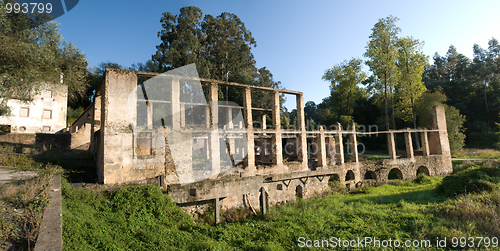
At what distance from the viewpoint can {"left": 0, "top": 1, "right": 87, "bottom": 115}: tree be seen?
36.3ft

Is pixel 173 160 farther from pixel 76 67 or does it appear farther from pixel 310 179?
pixel 76 67

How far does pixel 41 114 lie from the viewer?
21906 millimetres

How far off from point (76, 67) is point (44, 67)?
3.64 m

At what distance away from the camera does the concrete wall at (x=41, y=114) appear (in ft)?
67.7

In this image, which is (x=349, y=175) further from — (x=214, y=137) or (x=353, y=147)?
(x=214, y=137)

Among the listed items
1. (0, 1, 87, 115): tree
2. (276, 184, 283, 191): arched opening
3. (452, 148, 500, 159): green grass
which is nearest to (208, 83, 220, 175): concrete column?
(276, 184, 283, 191): arched opening

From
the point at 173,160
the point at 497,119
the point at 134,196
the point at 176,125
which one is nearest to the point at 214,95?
the point at 176,125

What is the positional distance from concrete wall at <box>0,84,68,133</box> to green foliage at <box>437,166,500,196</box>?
90.6 ft

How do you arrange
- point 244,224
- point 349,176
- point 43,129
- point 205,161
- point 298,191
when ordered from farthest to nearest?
point 43,129
point 349,176
point 298,191
point 205,161
point 244,224

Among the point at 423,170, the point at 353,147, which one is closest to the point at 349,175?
the point at 353,147

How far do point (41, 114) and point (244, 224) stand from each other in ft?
74.7

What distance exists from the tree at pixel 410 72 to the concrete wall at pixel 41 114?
30810mm

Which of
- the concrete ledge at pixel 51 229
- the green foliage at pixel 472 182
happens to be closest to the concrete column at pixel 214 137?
the concrete ledge at pixel 51 229

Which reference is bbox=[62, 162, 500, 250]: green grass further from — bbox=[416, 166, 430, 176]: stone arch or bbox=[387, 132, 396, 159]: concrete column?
bbox=[416, 166, 430, 176]: stone arch
